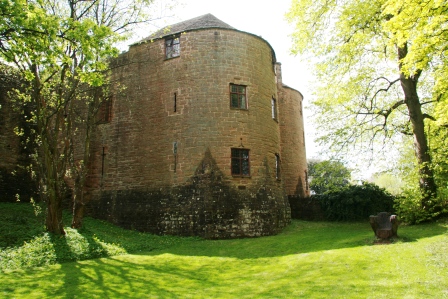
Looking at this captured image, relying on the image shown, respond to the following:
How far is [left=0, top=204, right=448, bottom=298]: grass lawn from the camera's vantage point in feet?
23.4

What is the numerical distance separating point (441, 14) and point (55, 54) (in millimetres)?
9535

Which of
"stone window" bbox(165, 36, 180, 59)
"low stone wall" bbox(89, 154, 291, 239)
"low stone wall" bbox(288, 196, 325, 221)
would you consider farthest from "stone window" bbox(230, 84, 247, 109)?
"low stone wall" bbox(288, 196, 325, 221)

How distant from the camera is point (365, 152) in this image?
A: 1686cm

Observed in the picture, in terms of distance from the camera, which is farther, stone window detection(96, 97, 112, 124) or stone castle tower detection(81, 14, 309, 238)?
stone window detection(96, 97, 112, 124)

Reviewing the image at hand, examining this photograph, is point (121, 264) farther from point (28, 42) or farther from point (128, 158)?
point (128, 158)

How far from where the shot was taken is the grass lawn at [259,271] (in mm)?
7117

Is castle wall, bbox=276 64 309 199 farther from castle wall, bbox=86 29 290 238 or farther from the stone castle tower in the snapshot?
castle wall, bbox=86 29 290 238

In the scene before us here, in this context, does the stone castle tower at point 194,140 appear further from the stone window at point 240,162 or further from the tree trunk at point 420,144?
the tree trunk at point 420,144

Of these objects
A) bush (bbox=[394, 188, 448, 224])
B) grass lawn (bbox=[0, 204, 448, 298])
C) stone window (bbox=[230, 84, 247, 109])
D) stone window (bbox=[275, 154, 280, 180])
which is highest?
stone window (bbox=[230, 84, 247, 109])

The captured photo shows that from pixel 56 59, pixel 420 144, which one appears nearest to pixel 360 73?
pixel 420 144

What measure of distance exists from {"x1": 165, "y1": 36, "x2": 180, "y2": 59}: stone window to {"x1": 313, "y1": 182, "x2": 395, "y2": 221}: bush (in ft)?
36.3

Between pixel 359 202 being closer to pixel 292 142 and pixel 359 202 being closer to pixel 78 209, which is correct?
pixel 292 142

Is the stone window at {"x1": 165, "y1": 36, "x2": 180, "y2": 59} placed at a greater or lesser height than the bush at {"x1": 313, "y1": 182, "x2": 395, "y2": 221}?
greater

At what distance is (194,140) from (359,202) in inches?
378
